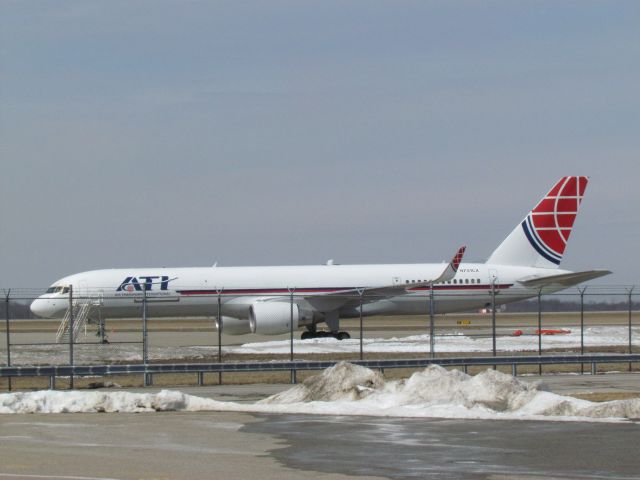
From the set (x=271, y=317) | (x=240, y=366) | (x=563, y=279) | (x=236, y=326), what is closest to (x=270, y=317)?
(x=271, y=317)

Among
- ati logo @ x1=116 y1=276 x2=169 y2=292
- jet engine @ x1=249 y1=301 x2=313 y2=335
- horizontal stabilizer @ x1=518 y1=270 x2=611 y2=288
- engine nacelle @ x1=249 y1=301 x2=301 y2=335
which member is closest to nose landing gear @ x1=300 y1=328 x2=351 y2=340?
jet engine @ x1=249 y1=301 x2=313 y2=335

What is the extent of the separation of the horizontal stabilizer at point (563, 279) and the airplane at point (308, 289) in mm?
41

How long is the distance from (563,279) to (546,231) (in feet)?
13.0

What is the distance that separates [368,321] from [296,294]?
3021cm

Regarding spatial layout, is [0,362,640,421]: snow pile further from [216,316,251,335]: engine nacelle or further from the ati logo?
[216,316,251,335]: engine nacelle

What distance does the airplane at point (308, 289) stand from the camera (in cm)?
4550

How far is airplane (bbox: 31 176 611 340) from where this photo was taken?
1791 inches

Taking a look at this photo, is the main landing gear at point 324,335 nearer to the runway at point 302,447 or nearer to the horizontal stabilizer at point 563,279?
the horizontal stabilizer at point 563,279

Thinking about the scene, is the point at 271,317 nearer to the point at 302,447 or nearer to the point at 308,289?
the point at 308,289

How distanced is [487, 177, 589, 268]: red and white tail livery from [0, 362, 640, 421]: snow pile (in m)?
31.9

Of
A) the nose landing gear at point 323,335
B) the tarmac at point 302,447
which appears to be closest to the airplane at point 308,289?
the nose landing gear at point 323,335

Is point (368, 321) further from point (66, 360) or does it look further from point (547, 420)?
point (547, 420)

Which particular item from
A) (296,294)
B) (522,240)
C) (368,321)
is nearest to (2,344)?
(296,294)

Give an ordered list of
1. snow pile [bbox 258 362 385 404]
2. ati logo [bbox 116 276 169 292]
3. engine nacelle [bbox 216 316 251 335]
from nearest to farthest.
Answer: snow pile [bbox 258 362 385 404] < ati logo [bbox 116 276 169 292] < engine nacelle [bbox 216 316 251 335]
